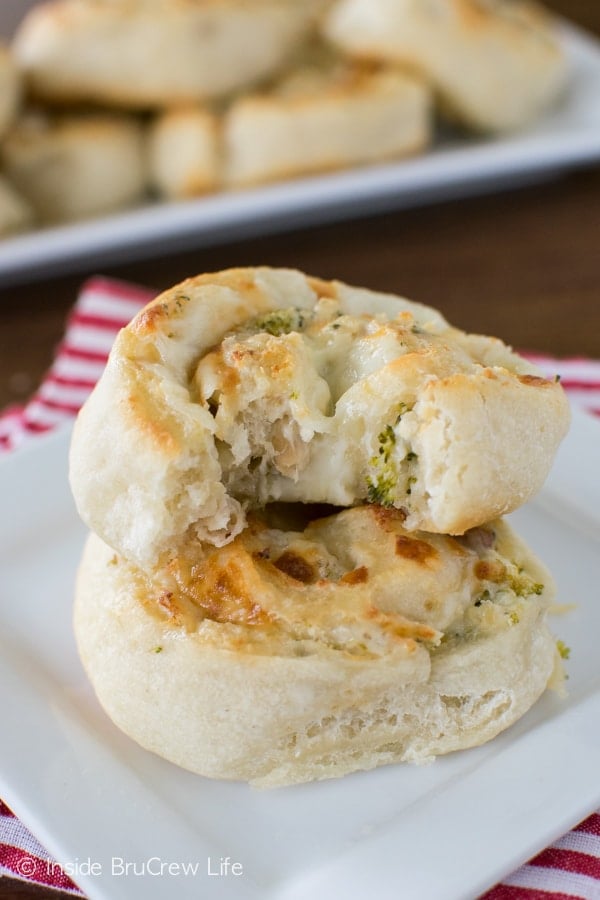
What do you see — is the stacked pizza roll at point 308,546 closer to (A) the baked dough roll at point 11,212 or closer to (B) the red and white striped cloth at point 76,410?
(B) the red and white striped cloth at point 76,410

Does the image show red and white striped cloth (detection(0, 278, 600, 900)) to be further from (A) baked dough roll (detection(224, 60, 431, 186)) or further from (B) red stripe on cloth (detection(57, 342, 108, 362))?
(A) baked dough roll (detection(224, 60, 431, 186))

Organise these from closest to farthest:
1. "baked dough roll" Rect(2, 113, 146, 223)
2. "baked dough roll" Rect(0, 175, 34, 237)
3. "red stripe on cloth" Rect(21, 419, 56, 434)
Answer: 1. "red stripe on cloth" Rect(21, 419, 56, 434)
2. "baked dough roll" Rect(0, 175, 34, 237)
3. "baked dough roll" Rect(2, 113, 146, 223)

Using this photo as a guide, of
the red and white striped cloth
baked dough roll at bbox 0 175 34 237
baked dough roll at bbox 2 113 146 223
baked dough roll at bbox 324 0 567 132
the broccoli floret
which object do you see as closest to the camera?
the red and white striped cloth

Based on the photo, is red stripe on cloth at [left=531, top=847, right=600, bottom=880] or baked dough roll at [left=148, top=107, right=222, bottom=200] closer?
red stripe on cloth at [left=531, top=847, right=600, bottom=880]

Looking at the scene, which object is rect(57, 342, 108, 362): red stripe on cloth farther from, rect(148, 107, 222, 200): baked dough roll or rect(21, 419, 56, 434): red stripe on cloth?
rect(148, 107, 222, 200): baked dough roll

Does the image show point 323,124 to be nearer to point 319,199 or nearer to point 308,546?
point 319,199

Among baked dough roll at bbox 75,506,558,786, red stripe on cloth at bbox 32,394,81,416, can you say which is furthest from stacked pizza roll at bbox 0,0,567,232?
baked dough roll at bbox 75,506,558,786

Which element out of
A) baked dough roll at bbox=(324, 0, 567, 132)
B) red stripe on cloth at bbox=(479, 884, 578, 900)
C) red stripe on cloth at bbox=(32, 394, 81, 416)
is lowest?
red stripe on cloth at bbox=(479, 884, 578, 900)

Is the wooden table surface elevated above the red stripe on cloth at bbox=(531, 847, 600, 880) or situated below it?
above
